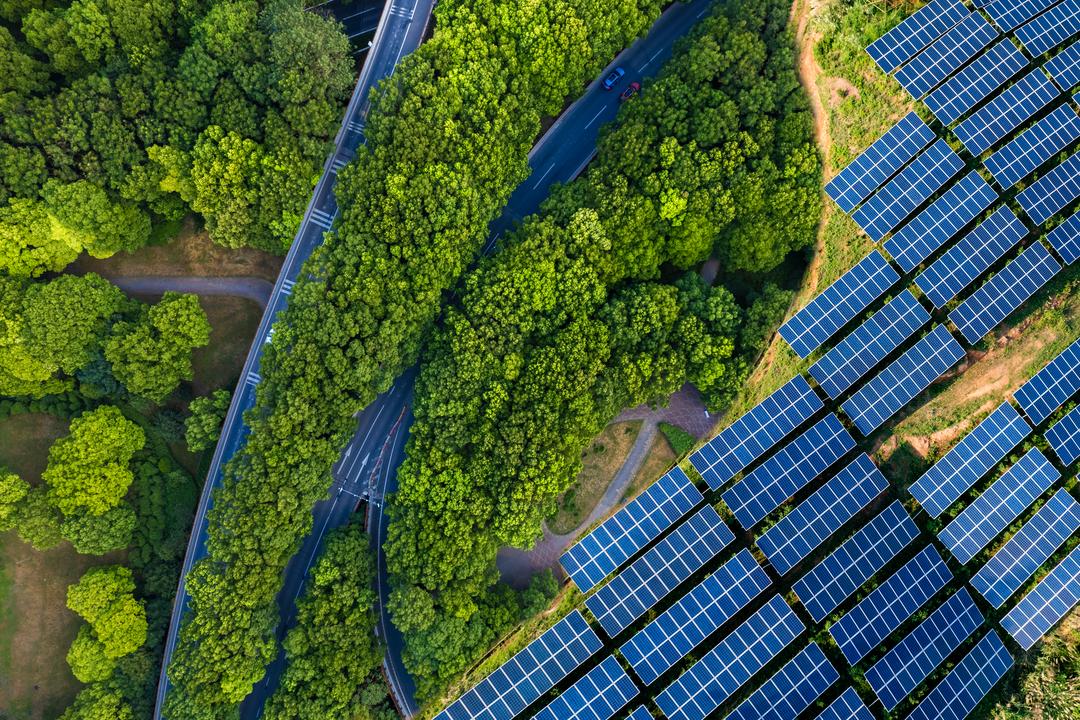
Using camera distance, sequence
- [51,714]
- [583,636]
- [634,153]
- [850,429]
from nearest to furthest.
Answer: [583,636]
[850,429]
[634,153]
[51,714]

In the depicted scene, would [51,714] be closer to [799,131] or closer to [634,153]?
[634,153]

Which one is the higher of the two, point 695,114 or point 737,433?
point 695,114

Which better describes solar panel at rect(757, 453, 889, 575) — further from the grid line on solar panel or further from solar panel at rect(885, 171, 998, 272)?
solar panel at rect(885, 171, 998, 272)

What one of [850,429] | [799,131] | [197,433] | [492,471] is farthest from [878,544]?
[197,433]

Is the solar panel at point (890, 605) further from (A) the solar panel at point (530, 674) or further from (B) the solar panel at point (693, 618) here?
(A) the solar panel at point (530, 674)

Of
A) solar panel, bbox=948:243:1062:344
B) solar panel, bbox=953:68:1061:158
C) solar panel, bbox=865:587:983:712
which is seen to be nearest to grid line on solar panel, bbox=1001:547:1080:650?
solar panel, bbox=865:587:983:712

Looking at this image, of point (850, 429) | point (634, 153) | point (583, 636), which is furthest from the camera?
point (634, 153)

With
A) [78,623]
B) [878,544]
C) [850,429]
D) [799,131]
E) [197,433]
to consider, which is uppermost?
[197,433]
